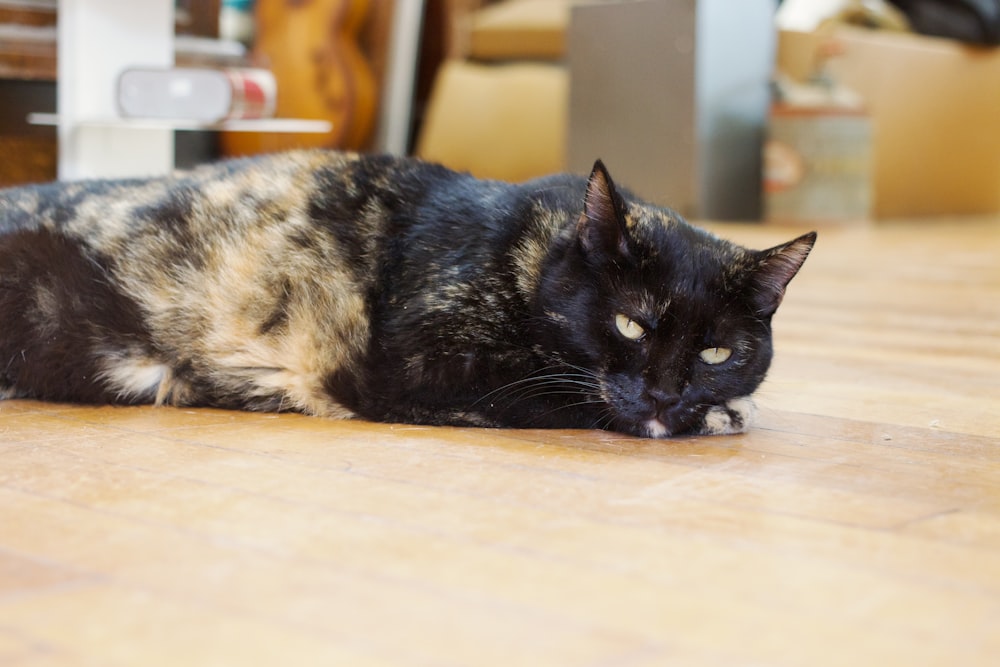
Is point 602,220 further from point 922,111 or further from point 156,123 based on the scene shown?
point 922,111

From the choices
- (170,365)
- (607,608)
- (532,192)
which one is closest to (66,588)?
(607,608)

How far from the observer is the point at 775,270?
1.60m

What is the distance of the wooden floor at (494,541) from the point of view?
851 millimetres

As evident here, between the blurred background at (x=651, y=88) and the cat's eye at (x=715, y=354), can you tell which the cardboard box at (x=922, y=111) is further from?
the cat's eye at (x=715, y=354)

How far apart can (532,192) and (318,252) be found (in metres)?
0.34

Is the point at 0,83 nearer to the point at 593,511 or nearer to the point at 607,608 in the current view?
the point at 593,511

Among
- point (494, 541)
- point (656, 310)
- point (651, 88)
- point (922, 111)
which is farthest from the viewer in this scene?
point (922, 111)

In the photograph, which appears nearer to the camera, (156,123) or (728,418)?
(728,418)

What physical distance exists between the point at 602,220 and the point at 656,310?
15 centimetres

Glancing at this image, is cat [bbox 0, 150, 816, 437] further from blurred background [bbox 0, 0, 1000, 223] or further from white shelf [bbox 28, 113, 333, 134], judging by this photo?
blurred background [bbox 0, 0, 1000, 223]

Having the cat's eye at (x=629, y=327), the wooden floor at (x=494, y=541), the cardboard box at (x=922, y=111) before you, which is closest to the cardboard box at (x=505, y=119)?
the cardboard box at (x=922, y=111)

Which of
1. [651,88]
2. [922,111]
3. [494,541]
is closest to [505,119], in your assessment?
[651,88]

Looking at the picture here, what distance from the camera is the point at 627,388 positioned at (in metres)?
1.59

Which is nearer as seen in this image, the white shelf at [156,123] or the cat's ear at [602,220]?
the cat's ear at [602,220]
